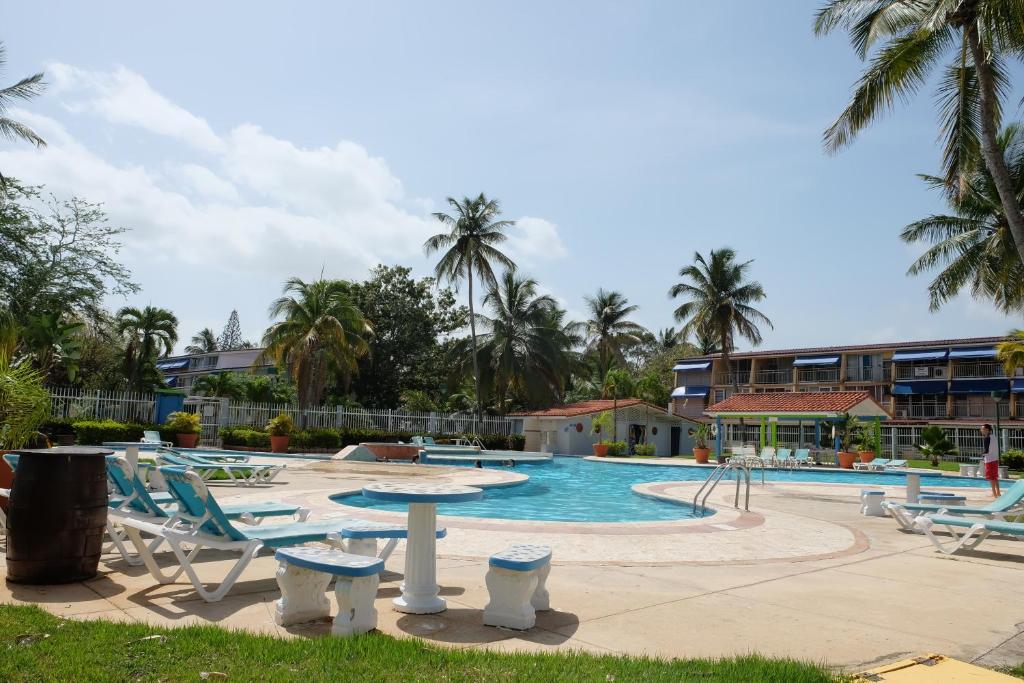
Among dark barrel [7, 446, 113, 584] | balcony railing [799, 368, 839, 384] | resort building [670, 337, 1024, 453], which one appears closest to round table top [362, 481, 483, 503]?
dark barrel [7, 446, 113, 584]

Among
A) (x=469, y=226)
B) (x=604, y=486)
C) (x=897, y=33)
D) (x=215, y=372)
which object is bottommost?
(x=604, y=486)

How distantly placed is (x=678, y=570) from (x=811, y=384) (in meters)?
45.4

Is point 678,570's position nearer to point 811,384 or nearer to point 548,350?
point 548,350

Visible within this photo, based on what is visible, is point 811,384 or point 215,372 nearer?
point 811,384

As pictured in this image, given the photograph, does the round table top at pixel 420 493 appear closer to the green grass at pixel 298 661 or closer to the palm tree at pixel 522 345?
the green grass at pixel 298 661

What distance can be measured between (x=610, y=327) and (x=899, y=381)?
18895 mm

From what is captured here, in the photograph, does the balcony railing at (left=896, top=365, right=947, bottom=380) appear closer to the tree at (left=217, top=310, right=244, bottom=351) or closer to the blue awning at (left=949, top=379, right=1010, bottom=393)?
the blue awning at (left=949, top=379, right=1010, bottom=393)

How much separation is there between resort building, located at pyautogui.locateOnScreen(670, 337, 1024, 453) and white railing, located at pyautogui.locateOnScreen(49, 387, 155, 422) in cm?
2807

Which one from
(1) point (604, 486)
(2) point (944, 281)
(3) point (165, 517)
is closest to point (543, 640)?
(3) point (165, 517)

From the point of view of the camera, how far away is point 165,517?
5883 millimetres

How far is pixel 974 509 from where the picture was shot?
962 cm

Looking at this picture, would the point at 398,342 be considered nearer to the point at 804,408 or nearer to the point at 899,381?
the point at 804,408

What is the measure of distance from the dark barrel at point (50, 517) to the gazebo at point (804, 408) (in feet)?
101

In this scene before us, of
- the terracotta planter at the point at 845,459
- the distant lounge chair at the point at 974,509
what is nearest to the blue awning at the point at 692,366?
the terracotta planter at the point at 845,459
